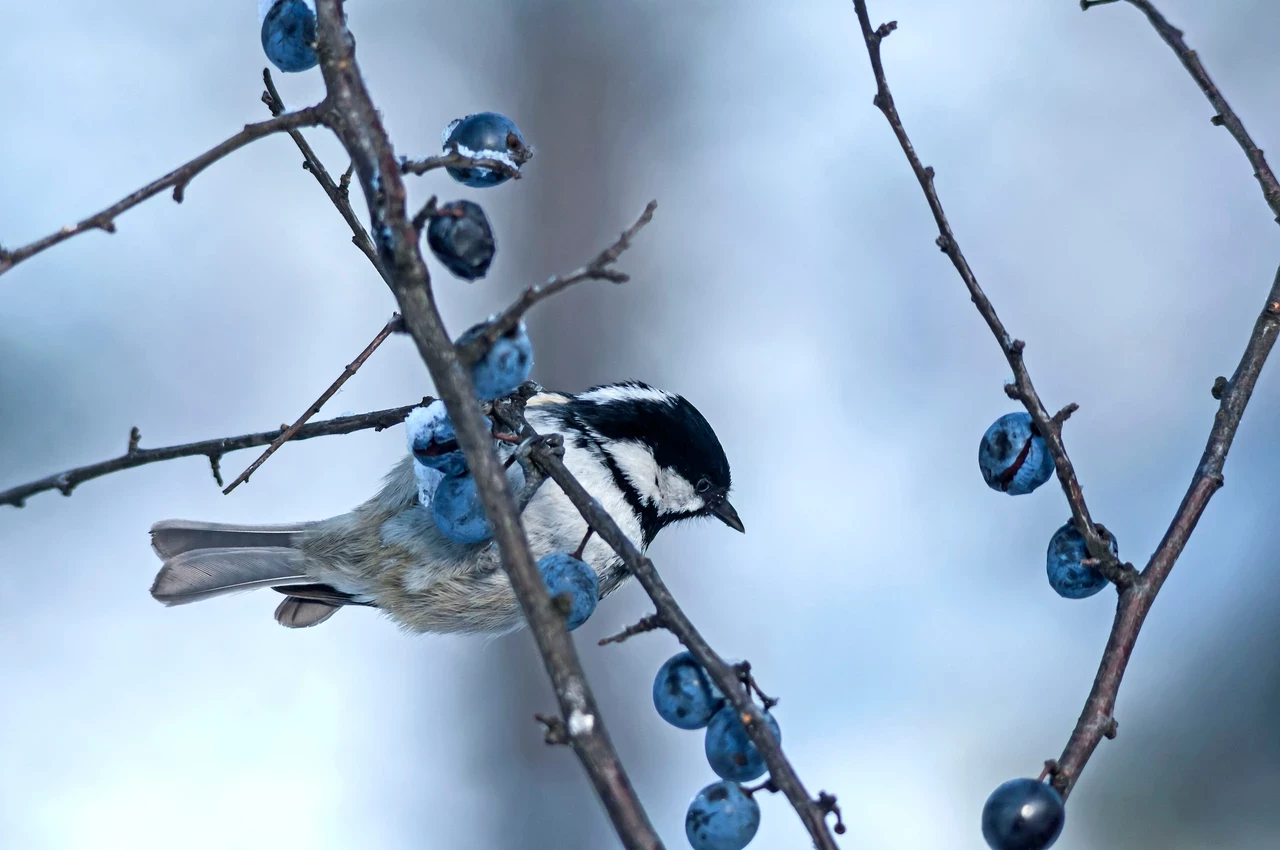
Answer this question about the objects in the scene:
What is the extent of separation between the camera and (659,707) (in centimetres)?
119

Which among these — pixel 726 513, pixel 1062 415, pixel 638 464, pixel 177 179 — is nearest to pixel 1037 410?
pixel 1062 415

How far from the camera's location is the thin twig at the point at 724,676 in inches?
33.8

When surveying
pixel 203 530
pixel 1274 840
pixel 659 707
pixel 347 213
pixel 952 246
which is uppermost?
pixel 203 530

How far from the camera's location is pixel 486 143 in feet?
3.79

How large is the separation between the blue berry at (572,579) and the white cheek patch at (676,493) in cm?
83

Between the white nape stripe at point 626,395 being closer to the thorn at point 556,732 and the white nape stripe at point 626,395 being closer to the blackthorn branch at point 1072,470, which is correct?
the blackthorn branch at point 1072,470

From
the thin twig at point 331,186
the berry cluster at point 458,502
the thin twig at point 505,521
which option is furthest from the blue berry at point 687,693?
the thin twig at point 331,186

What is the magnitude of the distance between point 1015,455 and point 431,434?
687mm

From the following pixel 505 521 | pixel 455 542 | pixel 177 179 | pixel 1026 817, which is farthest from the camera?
pixel 455 542

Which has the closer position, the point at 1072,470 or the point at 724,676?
the point at 724,676

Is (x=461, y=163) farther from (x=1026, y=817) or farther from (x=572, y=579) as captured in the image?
(x=1026, y=817)

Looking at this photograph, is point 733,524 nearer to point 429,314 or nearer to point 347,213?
point 347,213

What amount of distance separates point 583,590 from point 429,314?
0.59 metres

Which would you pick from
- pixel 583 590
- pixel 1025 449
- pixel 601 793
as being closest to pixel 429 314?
pixel 601 793
